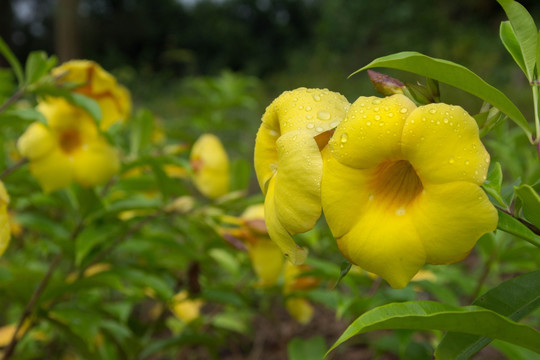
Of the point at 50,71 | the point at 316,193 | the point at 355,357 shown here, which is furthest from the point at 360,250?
the point at 355,357

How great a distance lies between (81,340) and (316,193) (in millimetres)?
1007

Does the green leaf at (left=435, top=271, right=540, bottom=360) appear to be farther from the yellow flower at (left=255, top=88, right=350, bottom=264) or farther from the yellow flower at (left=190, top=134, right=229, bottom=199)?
the yellow flower at (left=190, top=134, right=229, bottom=199)

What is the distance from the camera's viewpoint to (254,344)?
2535 mm

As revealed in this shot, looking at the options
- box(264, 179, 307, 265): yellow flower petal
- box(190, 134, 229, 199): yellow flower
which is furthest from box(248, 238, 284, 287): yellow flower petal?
box(264, 179, 307, 265): yellow flower petal

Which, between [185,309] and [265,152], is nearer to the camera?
[265,152]

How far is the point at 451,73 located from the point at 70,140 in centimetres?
97

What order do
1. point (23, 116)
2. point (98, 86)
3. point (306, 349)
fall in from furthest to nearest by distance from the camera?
1. point (306, 349)
2. point (98, 86)
3. point (23, 116)

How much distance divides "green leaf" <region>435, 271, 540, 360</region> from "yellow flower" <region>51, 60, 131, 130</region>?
944 millimetres

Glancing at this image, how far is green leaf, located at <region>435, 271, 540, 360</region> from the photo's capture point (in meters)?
0.61

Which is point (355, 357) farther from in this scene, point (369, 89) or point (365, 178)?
point (369, 89)

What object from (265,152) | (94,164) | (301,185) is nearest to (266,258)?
(94,164)

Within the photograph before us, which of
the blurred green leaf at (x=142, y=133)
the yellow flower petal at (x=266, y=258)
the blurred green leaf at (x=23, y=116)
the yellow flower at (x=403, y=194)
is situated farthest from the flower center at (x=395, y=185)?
the blurred green leaf at (x=142, y=133)

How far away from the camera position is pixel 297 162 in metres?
0.56

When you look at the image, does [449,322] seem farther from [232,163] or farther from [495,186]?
[232,163]
